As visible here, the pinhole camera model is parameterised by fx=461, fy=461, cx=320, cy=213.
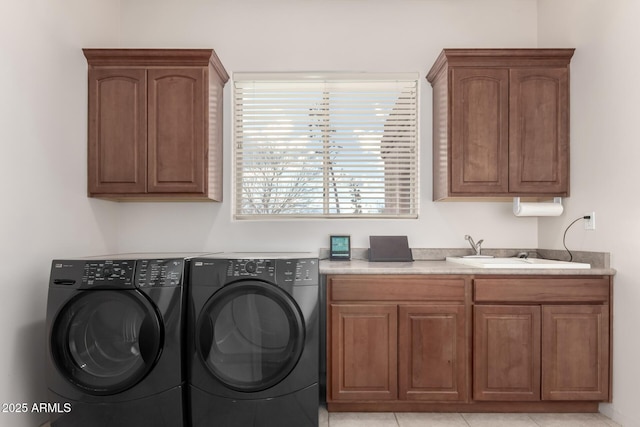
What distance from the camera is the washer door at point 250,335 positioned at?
2.44 meters

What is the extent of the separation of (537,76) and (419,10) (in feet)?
3.39

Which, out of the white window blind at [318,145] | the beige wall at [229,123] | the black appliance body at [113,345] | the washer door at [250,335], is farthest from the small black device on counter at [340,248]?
the black appliance body at [113,345]

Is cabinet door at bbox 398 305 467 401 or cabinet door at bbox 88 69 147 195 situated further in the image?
cabinet door at bbox 88 69 147 195

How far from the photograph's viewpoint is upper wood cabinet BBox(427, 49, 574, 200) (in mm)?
3061

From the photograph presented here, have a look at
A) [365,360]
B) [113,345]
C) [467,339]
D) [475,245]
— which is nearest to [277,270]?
[365,360]

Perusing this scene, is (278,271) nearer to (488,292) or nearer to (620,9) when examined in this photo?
(488,292)

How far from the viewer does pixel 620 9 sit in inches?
102

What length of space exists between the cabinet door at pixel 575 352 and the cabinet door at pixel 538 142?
825mm

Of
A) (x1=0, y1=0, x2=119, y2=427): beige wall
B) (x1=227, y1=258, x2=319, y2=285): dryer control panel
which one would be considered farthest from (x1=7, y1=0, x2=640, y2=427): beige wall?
(x1=227, y1=258, x2=319, y2=285): dryer control panel

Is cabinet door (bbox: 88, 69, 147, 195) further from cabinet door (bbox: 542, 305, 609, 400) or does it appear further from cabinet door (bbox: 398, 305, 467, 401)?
cabinet door (bbox: 542, 305, 609, 400)

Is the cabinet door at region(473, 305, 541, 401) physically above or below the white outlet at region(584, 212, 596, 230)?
below

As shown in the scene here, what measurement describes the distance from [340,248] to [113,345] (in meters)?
1.63

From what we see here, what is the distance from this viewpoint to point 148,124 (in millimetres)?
3033

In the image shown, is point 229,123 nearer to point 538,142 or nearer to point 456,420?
point 538,142
